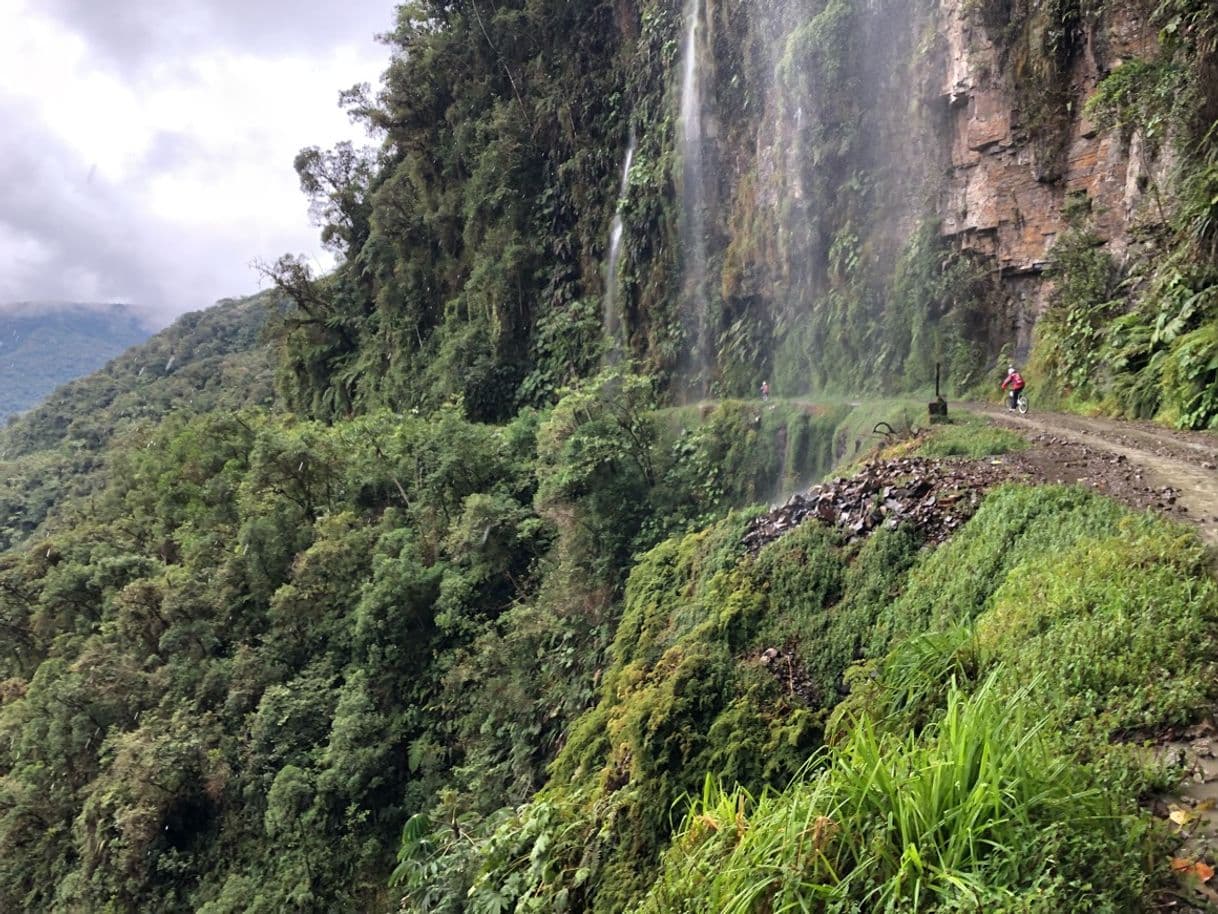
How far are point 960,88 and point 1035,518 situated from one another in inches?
495

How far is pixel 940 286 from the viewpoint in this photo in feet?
48.5

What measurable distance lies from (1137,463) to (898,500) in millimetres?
2226

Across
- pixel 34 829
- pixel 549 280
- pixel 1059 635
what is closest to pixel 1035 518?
pixel 1059 635

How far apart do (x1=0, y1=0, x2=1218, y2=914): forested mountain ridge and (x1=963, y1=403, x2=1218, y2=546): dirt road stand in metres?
0.55

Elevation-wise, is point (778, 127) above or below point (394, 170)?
below

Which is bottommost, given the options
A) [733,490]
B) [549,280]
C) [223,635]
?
[223,635]

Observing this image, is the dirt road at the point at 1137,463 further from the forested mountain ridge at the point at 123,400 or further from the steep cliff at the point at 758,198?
the forested mountain ridge at the point at 123,400

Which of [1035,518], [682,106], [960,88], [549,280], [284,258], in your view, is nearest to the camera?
[1035,518]

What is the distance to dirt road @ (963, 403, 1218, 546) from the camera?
5.24m

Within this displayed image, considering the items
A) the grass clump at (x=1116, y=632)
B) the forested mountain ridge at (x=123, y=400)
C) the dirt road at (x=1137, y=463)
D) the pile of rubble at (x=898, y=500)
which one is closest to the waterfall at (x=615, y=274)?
the dirt road at (x=1137, y=463)

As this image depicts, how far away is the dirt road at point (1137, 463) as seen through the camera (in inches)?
206

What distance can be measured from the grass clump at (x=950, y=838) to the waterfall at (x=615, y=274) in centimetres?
2205

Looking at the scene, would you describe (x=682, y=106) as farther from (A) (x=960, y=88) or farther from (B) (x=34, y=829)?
(B) (x=34, y=829)

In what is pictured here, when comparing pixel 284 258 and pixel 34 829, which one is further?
pixel 284 258
